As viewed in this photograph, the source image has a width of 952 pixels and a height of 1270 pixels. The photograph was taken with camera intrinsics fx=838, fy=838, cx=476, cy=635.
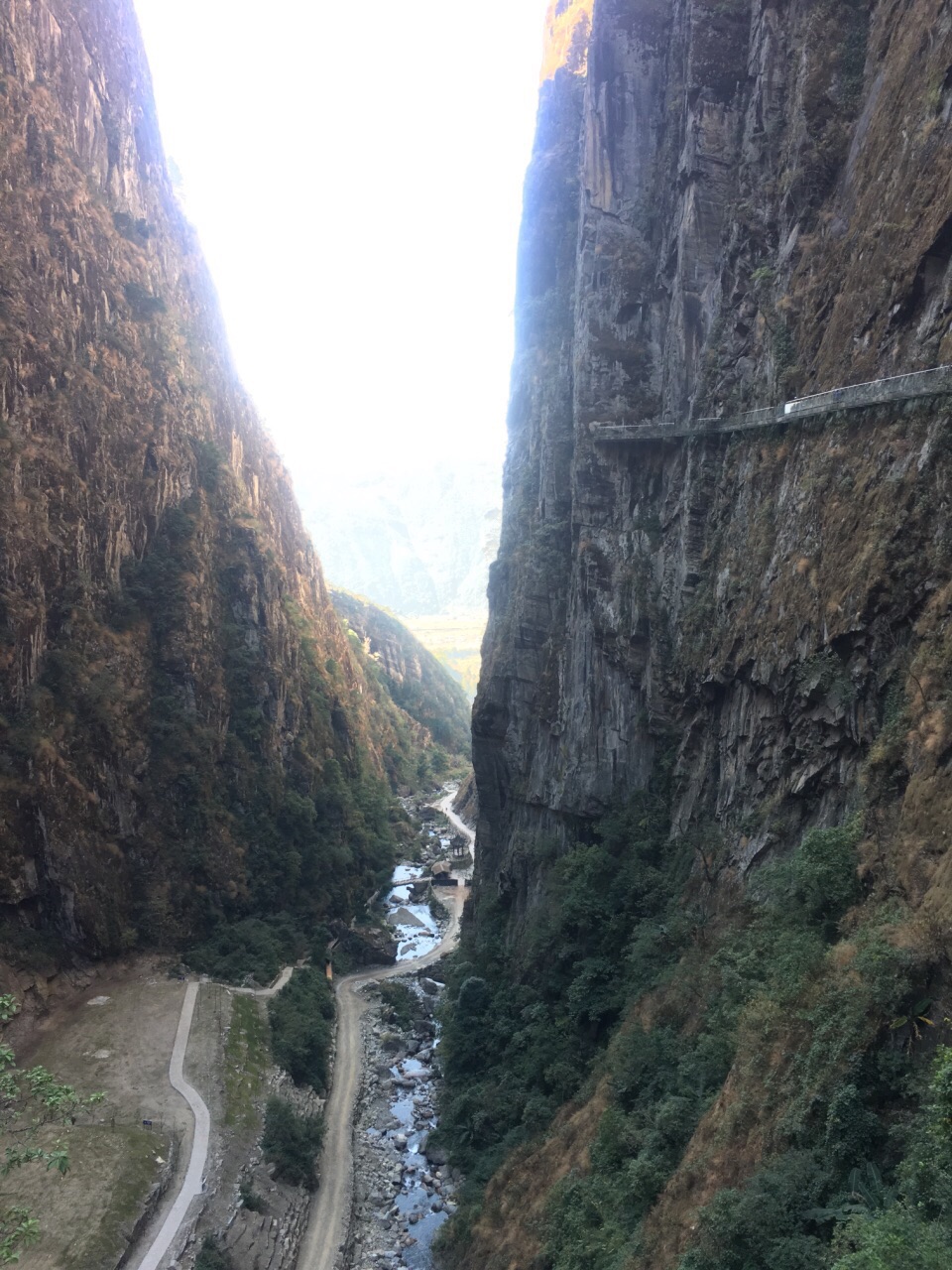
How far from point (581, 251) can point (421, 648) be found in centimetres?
12138

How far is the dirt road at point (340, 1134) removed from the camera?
99.9 ft

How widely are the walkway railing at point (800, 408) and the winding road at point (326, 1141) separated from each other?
32.3 m

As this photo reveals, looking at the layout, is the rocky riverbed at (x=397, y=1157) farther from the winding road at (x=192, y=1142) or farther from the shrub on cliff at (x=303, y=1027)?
the winding road at (x=192, y=1142)

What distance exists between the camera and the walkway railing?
18.4 metres

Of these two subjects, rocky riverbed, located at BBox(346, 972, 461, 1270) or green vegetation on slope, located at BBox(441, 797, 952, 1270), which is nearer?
green vegetation on slope, located at BBox(441, 797, 952, 1270)

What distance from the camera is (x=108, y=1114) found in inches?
1276

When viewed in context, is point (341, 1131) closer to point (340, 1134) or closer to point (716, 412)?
point (340, 1134)

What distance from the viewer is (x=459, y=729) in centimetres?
14312

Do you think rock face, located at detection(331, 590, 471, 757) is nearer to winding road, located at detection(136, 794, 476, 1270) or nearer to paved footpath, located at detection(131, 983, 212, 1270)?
winding road, located at detection(136, 794, 476, 1270)

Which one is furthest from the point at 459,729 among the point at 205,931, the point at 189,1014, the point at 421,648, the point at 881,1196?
the point at 881,1196

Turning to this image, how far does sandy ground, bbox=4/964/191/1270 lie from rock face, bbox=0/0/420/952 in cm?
472

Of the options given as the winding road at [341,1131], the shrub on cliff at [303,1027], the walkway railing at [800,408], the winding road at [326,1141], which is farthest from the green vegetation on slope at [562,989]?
the walkway railing at [800,408]

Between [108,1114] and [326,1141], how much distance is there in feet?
30.8

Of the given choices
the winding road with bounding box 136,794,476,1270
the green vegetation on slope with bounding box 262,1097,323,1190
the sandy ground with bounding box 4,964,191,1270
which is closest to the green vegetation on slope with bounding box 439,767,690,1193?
the winding road with bounding box 136,794,476,1270
